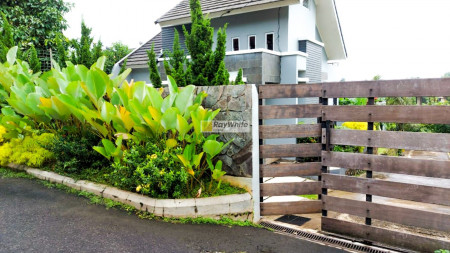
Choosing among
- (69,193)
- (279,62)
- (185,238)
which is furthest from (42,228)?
(279,62)

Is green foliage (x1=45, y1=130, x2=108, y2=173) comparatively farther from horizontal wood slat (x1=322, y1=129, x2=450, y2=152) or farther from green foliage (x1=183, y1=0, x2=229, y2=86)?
horizontal wood slat (x1=322, y1=129, x2=450, y2=152)

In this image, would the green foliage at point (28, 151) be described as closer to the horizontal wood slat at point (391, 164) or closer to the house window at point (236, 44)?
the horizontal wood slat at point (391, 164)

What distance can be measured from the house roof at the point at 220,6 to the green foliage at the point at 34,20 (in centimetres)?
504

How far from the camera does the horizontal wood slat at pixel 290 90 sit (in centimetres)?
452

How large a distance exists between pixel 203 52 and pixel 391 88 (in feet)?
14.4

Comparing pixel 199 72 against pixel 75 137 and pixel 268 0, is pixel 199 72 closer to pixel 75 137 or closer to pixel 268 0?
pixel 75 137

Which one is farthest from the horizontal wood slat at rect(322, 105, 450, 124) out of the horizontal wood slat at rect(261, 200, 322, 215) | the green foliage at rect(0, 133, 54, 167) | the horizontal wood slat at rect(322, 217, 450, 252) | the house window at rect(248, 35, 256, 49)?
the house window at rect(248, 35, 256, 49)

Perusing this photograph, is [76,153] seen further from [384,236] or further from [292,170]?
[384,236]

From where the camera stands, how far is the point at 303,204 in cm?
471

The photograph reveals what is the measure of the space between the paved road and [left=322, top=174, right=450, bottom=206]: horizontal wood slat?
91 cm

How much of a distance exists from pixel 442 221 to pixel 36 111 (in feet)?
20.5

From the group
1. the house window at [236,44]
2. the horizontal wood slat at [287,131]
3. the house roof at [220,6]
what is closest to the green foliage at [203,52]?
the house roof at [220,6]

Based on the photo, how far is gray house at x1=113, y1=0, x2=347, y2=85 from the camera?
983cm

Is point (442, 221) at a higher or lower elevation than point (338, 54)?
lower
